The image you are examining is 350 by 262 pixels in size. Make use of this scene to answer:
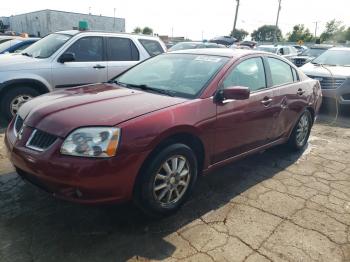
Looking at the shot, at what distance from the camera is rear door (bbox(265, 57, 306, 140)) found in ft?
14.1

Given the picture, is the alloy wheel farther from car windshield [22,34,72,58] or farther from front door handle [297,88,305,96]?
car windshield [22,34,72,58]

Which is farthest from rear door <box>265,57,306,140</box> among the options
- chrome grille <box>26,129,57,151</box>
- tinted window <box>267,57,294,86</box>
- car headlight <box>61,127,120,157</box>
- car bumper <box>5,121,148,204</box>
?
chrome grille <box>26,129,57,151</box>

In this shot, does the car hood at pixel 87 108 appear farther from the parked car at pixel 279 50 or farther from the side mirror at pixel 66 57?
the parked car at pixel 279 50

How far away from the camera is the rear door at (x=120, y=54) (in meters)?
6.64

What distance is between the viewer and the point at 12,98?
5.70 meters

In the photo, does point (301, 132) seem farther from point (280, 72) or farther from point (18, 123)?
point (18, 123)

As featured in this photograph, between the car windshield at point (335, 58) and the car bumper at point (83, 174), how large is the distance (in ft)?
26.6

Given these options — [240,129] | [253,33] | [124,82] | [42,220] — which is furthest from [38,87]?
[253,33]

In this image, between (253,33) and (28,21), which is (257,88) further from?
(253,33)

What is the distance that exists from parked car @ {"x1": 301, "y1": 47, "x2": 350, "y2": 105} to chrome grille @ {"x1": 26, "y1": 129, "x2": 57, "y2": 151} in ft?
23.5

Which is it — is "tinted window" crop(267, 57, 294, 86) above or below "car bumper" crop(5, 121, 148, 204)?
above

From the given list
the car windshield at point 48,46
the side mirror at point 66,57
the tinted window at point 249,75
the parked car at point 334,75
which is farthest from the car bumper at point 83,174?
the parked car at point 334,75

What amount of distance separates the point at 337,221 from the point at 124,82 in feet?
8.94

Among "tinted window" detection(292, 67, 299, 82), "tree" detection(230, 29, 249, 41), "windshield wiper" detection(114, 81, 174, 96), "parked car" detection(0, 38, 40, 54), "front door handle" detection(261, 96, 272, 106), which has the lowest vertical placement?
"front door handle" detection(261, 96, 272, 106)
